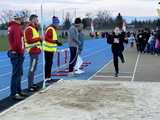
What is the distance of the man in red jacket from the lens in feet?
40.0

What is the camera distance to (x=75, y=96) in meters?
12.8

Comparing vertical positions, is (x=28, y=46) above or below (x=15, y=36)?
below

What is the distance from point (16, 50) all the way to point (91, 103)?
2.13 metres

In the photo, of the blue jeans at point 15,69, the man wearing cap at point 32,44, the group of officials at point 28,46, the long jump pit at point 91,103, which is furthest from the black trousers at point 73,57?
the blue jeans at point 15,69

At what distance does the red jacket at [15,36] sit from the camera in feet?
39.9

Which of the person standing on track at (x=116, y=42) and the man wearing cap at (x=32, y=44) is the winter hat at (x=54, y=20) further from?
the person standing on track at (x=116, y=42)

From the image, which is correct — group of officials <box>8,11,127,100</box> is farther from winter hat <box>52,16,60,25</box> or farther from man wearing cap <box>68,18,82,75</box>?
man wearing cap <box>68,18,82,75</box>

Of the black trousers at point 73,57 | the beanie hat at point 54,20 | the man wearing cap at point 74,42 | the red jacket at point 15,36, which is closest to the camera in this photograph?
the red jacket at point 15,36

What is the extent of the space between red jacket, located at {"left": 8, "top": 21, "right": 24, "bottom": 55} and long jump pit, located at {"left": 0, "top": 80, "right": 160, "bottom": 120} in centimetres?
A: 121

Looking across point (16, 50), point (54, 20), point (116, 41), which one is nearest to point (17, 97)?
point (16, 50)

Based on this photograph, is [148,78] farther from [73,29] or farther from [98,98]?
[98,98]

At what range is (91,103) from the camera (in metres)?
11.8

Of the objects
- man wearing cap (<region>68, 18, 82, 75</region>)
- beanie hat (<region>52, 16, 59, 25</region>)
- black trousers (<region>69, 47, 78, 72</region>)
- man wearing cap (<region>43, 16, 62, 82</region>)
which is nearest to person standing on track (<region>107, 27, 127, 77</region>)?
man wearing cap (<region>68, 18, 82, 75</region>)

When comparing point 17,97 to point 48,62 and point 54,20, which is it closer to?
point 48,62
